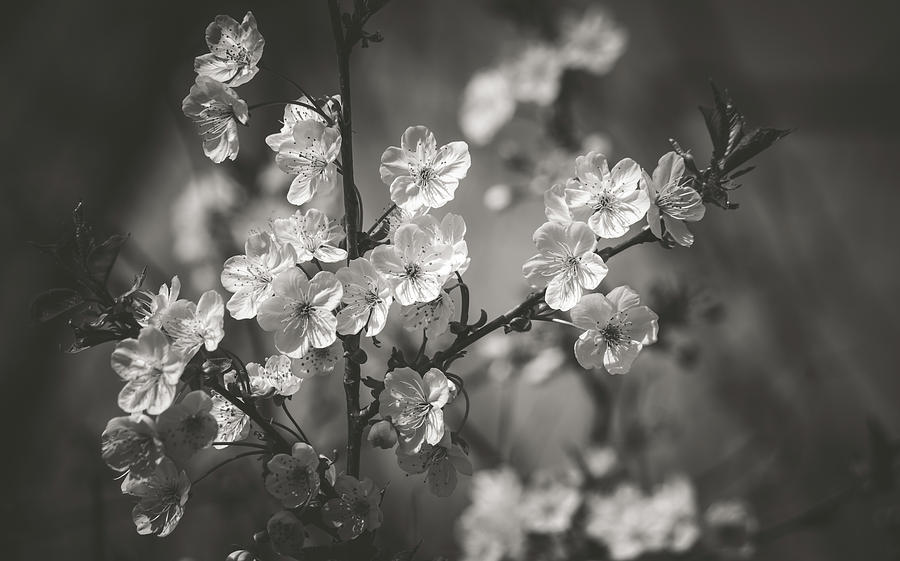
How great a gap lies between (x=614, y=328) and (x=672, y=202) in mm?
135

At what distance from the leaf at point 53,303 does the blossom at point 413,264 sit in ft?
0.88

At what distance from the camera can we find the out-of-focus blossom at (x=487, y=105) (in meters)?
1.54

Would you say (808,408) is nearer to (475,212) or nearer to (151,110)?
(475,212)

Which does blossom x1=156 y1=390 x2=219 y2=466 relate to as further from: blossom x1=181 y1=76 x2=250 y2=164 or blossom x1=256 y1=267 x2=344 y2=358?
blossom x1=181 y1=76 x2=250 y2=164

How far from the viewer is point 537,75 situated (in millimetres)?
1478

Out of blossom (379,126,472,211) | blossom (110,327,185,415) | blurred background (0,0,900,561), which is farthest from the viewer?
blurred background (0,0,900,561)

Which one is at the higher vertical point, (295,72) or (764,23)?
(764,23)

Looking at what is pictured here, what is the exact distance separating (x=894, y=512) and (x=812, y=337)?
1.04 meters

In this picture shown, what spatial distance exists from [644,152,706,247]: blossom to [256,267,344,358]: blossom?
30 centimetres

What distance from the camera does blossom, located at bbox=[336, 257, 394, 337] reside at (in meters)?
0.53

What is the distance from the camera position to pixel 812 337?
216cm

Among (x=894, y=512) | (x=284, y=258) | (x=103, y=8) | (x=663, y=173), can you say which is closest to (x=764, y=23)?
(x=894, y=512)

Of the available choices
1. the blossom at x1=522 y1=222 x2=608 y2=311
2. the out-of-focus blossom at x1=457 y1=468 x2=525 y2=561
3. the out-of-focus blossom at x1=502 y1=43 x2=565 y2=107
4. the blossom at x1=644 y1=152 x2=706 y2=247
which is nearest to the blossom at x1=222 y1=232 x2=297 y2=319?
the blossom at x1=522 y1=222 x2=608 y2=311

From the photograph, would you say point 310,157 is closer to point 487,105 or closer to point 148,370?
point 148,370
